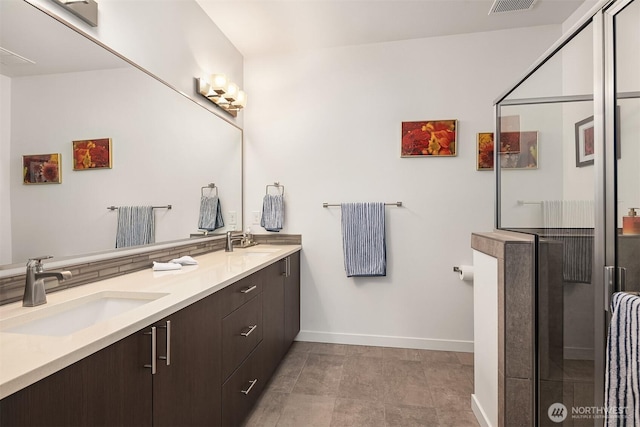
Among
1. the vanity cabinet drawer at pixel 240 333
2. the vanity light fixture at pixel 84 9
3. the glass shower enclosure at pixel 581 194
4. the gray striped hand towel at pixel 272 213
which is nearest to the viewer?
the glass shower enclosure at pixel 581 194

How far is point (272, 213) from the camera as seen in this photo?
2.72 meters

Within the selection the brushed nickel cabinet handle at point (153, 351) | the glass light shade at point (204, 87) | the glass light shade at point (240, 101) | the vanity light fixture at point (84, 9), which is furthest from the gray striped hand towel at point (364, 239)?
the vanity light fixture at point (84, 9)

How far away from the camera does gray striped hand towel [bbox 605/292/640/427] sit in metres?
0.79

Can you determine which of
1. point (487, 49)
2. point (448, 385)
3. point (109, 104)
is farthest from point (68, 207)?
point (487, 49)

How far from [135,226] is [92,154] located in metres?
0.41

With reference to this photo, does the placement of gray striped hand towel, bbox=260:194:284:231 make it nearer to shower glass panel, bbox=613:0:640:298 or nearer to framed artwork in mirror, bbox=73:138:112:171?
framed artwork in mirror, bbox=73:138:112:171

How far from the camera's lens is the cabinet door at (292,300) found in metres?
2.37

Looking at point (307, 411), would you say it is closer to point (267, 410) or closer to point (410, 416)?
point (267, 410)

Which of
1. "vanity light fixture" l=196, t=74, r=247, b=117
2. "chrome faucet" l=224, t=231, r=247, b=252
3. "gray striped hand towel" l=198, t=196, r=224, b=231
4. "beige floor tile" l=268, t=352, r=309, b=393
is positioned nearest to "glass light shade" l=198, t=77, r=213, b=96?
"vanity light fixture" l=196, t=74, r=247, b=117

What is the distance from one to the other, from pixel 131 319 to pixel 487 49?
301 centimetres

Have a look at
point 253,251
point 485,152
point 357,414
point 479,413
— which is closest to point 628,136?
point 479,413

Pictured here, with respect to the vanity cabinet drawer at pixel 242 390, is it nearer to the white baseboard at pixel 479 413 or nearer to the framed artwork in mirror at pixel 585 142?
the white baseboard at pixel 479 413

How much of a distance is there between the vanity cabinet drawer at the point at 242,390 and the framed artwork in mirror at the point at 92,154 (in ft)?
3.77

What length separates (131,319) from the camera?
0.88 meters
